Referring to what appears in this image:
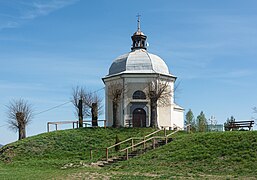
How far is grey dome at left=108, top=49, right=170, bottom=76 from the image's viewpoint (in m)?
43.7

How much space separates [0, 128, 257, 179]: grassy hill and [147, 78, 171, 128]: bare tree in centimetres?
286

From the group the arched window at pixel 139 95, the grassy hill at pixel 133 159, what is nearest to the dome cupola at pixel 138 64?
the arched window at pixel 139 95

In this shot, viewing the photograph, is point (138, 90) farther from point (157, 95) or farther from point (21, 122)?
point (21, 122)

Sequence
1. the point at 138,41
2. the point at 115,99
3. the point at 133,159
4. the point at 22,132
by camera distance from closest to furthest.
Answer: the point at 133,159 → the point at 115,99 → the point at 22,132 → the point at 138,41

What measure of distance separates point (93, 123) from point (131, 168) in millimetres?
17957

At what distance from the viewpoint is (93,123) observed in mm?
41031

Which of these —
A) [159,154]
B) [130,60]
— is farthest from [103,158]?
[130,60]

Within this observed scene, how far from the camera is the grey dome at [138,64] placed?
4372cm

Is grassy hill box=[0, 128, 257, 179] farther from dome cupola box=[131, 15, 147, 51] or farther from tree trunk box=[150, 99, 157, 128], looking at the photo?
dome cupola box=[131, 15, 147, 51]

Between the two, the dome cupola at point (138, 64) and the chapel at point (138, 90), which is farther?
the dome cupola at point (138, 64)

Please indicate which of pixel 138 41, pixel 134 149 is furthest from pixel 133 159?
pixel 138 41

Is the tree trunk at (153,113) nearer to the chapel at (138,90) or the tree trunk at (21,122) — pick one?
the chapel at (138,90)

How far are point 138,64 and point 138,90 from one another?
3.18 m

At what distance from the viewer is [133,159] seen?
2631 cm
